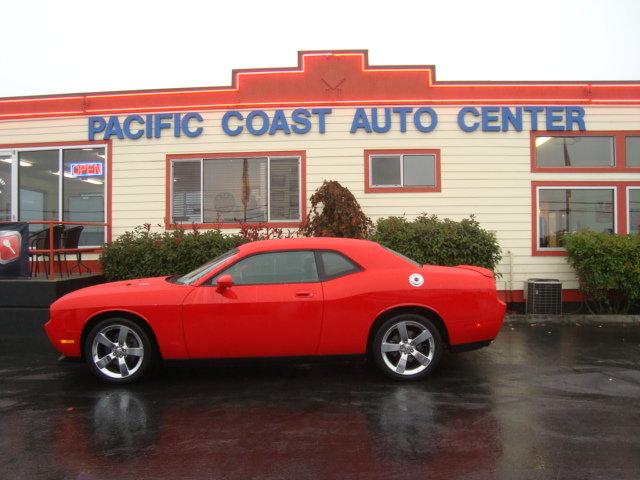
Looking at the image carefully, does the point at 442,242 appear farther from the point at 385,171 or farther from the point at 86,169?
the point at 86,169

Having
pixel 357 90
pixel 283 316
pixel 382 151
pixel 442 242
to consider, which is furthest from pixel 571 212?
pixel 283 316

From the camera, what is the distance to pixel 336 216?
30.4 ft

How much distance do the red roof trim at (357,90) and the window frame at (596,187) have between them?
163 cm

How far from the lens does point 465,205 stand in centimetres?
1004

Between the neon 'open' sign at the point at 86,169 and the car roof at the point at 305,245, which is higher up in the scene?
the neon 'open' sign at the point at 86,169

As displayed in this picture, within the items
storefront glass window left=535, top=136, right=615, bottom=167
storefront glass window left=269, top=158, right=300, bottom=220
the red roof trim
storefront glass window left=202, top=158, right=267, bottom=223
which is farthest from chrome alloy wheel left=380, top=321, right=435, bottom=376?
storefront glass window left=535, top=136, right=615, bottom=167

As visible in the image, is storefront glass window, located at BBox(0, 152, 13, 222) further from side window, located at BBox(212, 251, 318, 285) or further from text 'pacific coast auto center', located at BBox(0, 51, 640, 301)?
side window, located at BBox(212, 251, 318, 285)

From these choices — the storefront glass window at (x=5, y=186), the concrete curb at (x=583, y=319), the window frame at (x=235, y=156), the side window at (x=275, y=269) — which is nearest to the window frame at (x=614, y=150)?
the concrete curb at (x=583, y=319)

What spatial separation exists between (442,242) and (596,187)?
143 inches

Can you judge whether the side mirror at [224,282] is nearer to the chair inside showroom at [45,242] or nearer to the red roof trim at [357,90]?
the chair inside showroom at [45,242]

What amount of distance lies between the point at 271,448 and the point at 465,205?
24.5ft

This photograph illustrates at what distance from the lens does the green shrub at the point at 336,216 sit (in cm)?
923

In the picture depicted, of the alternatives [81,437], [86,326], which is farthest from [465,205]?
[81,437]

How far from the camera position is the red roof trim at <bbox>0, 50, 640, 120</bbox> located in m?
10.1
